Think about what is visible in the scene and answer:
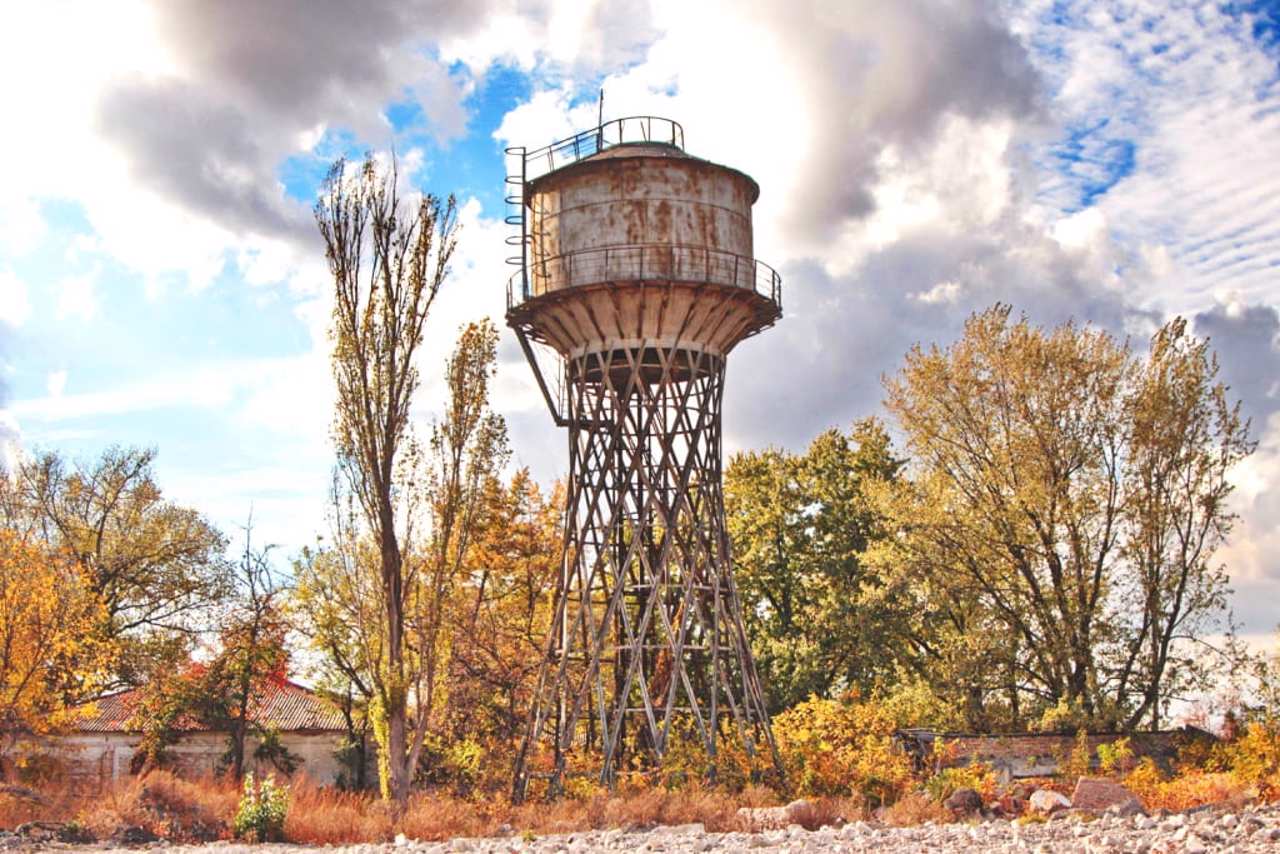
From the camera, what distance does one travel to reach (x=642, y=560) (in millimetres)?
24766

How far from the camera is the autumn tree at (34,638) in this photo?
24797 mm

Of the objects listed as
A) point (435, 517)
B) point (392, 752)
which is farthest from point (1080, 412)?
point (392, 752)

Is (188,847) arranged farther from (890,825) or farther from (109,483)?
(109,483)

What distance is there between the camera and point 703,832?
54.4ft

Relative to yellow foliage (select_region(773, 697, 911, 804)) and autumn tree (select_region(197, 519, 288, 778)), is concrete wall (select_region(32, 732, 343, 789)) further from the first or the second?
yellow foliage (select_region(773, 697, 911, 804))

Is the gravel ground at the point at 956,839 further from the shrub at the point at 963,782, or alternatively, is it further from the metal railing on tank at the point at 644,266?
the metal railing on tank at the point at 644,266

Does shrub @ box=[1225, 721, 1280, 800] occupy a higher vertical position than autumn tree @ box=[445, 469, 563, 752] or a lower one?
lower

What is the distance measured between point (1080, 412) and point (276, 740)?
26.7 metres

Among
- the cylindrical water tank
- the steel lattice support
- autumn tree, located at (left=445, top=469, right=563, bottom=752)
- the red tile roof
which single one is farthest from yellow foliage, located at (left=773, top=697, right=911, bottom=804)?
the red tile roof

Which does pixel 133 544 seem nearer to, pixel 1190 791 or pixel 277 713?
pixel 277 713

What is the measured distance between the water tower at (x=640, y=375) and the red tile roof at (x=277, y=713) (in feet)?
57.2

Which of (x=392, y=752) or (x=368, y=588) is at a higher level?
(x=368, y=588)

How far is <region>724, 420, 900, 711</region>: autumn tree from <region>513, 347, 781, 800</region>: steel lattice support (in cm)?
569

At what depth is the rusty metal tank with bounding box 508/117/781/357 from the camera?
23.9m
